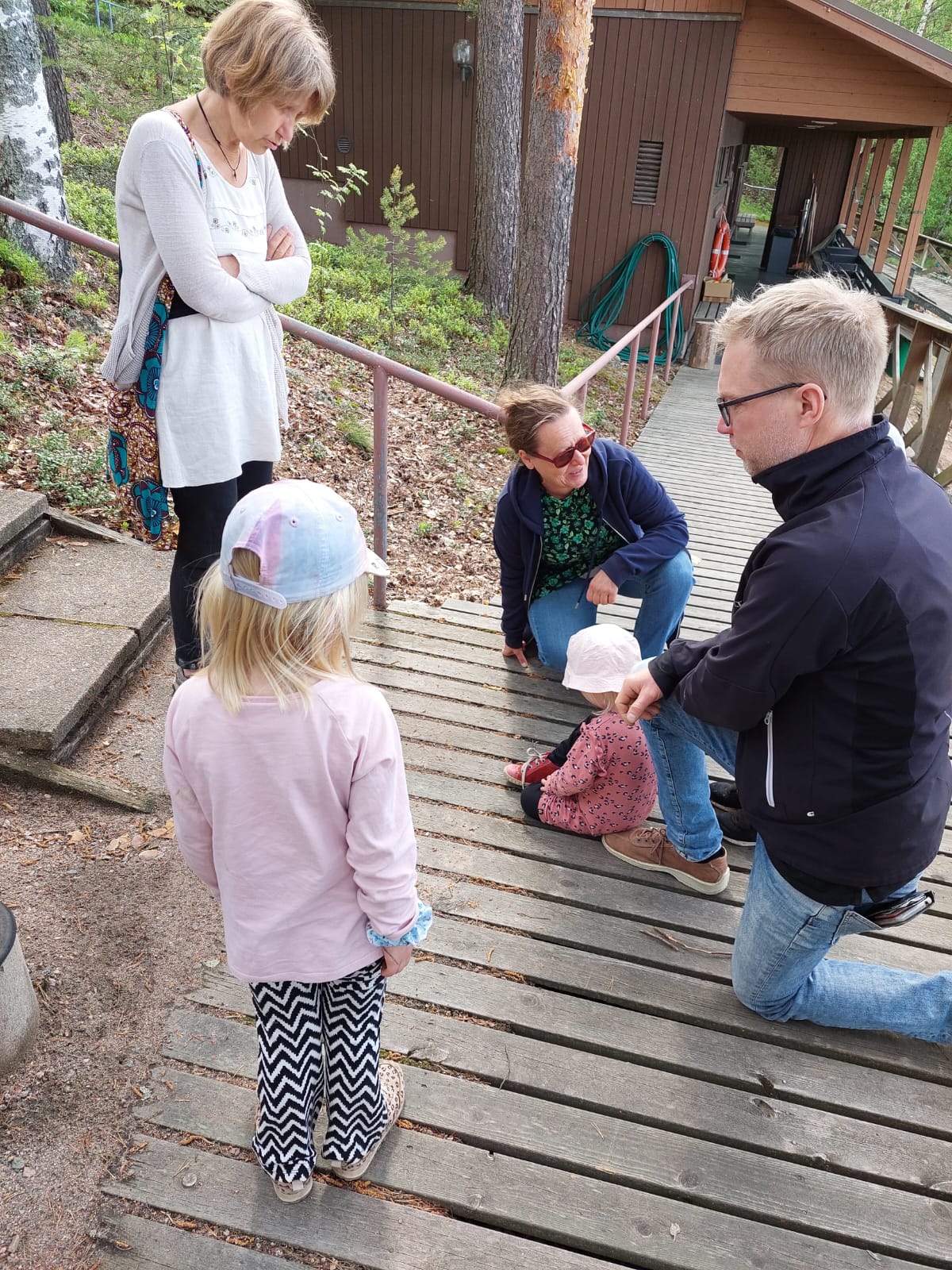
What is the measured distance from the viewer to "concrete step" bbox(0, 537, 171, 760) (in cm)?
267

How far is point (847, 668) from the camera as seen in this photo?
1.71 m

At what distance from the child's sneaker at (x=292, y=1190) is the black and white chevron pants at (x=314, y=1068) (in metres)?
0.01

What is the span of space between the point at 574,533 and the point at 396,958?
200 centimetres

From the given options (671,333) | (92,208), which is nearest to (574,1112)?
(92,208)

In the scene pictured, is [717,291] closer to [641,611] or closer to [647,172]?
[647,172]

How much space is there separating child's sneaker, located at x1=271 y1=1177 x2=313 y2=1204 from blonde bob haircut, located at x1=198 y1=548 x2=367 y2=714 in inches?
39.2

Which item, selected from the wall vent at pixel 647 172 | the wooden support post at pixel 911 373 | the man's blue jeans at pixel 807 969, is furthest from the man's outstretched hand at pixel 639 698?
the wall vent at pixel 647 172

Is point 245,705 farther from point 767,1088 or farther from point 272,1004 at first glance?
point 767,1088

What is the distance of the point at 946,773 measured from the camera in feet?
6.14

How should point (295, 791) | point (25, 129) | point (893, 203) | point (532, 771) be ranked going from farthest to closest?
point (893, 203) < point (25, 129) < point (532, 771) < point (295, 791)

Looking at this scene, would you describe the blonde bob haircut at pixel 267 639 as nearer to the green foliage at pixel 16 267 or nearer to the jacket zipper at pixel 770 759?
the jacket zipper at pixel 770 759

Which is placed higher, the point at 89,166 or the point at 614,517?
the point at 89,166

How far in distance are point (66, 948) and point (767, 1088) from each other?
1.68 meters

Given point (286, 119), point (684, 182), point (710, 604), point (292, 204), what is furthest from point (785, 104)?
point (286, 119)
